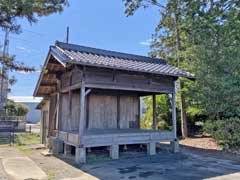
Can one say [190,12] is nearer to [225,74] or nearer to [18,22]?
[225,74]

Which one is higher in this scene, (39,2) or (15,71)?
(39,2)

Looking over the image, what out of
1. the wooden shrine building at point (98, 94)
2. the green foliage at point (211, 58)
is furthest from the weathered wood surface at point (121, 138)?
the green foliage at point (211, 58)

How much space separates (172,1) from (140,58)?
3.19 meters

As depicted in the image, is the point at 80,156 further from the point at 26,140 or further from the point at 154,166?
the point at 26,140

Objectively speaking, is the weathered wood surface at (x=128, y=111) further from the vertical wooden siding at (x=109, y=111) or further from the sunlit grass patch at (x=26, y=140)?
the sunlit grass patch at (x=26, y=140)

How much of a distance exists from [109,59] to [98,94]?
223 centimetres

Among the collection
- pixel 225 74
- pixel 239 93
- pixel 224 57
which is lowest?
pixel 239 93

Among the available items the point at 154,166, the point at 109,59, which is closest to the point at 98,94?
the point at 109,59

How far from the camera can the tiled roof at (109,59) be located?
26.9ft

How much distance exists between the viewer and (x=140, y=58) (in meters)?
11.4

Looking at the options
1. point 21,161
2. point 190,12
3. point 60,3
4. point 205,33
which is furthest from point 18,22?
point 205,33

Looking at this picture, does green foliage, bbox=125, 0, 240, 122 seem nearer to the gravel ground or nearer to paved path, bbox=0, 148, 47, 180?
the gravel ground

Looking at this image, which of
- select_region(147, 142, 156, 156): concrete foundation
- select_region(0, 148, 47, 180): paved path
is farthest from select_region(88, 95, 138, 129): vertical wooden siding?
select_region(0, 148, 47, 180): paved path

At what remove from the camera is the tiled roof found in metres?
8.21
